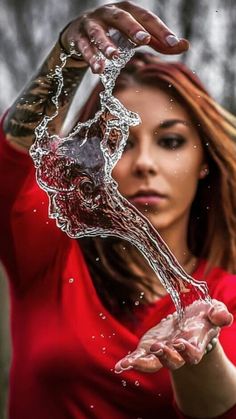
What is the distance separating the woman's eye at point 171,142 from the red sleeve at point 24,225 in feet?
0.55

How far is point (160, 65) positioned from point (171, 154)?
4.6 inches

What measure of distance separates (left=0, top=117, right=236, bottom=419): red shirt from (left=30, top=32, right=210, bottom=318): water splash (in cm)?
2

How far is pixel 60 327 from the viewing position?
1229 millimetres

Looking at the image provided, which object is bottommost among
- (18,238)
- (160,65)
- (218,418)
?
(218,418)

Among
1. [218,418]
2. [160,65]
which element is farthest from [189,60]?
[218,418]

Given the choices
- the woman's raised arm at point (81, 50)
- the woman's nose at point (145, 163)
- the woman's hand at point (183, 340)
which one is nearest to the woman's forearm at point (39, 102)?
the woman's raised arm at point (81, 50)

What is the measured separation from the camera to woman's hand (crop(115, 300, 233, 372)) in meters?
1.00

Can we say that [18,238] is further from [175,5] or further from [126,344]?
[175,5]

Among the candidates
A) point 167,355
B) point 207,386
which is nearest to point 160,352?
point 167,355

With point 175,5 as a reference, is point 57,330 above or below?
below

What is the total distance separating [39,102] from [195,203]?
0.25m

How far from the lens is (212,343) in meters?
1.11

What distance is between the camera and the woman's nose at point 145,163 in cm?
123

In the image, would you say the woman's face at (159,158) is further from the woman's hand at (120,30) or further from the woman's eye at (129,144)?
the woman's hand at (120,30)
